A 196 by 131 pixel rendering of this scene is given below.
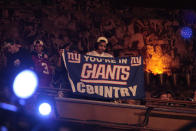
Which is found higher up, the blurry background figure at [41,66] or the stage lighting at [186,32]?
the stage lighting at [186,32]

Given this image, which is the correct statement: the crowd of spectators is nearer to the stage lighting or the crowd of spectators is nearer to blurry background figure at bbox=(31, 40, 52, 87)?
the stage lighting

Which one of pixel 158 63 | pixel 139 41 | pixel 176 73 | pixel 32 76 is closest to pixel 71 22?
pixel 139 41

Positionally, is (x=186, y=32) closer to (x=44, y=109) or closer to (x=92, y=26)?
(x=92, y=26)

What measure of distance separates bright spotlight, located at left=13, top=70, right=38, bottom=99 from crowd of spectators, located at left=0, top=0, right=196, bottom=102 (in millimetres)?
4345

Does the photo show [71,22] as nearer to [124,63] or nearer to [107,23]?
[107,23]

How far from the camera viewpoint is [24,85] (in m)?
3.24

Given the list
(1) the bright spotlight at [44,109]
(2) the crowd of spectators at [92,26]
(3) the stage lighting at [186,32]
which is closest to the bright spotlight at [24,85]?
(1) the bright spotlight at [44,109]

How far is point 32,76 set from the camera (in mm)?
3299

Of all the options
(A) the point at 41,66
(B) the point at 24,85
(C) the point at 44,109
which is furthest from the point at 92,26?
Answer: (B) the point at 24,85

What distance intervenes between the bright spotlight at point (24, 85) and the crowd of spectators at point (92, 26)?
4.35m

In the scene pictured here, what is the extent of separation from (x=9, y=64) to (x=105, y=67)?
73.0 inches

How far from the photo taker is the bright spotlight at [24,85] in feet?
10.5

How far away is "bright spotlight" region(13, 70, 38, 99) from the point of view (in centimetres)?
321

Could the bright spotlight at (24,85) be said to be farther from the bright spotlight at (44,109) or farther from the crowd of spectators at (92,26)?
the crowd of spectators at (92,26)
